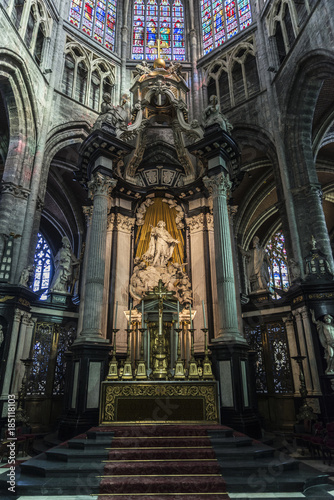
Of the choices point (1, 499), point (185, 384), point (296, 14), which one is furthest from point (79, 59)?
point (1, 499)

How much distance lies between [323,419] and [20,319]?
28.6 feet

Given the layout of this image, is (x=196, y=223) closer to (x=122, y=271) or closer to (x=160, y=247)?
(x=160, y=247)

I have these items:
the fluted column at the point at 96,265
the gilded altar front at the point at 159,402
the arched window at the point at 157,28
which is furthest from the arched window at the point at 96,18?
the gilded altar front at the point at 159,402

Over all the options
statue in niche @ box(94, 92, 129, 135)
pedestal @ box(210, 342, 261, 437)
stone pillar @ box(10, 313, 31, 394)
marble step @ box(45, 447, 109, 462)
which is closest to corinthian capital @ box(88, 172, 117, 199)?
statue in niche @ box(94, 92, 129, 135)

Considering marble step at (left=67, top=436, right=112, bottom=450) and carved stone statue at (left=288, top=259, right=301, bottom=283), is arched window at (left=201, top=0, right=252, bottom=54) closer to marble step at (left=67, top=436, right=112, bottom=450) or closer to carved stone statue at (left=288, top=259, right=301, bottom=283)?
carved stone statue at (left=288, top=259, right=301, bottom=283)

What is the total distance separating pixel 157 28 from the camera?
18.8 m

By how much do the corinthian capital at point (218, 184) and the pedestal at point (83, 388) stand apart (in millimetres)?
4893

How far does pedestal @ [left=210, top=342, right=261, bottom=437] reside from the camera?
275 inches

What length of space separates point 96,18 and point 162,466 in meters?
20.1

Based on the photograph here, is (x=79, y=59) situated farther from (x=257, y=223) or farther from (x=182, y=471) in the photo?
(x=182, y=471)

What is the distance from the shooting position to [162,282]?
9.76 metres

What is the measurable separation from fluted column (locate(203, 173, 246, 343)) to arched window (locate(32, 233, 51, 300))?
12.9m

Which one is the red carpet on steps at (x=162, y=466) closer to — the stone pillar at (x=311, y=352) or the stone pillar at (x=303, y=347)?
the stone pillar at (x=311, y=352)

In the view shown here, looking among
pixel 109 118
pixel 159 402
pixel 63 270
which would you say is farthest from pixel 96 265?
pixel 63 270
